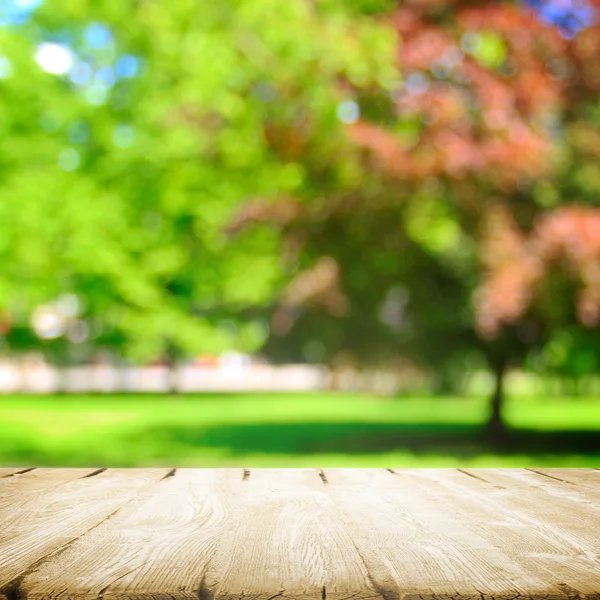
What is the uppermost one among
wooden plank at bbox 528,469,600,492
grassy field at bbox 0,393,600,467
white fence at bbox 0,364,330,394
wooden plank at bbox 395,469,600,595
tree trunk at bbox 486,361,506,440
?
wooden plank at bbox 395,469,600,595

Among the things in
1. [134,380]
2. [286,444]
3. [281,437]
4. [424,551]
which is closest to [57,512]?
[424,551]

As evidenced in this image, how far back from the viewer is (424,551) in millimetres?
1591

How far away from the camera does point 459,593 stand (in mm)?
1317

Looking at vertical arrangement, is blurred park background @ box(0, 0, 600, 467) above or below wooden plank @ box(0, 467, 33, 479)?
above

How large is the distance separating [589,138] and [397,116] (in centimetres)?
237

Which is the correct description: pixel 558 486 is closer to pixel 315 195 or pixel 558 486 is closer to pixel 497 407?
pixel 315 195

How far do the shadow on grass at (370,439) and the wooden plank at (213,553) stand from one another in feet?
32.9

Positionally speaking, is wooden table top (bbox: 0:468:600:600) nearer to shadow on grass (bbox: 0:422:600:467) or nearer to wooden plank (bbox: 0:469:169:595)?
wooden plank (bbox: 0:469:169:595)

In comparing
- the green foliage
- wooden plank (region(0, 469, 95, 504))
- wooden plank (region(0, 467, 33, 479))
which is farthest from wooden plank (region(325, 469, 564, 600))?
the green foliage

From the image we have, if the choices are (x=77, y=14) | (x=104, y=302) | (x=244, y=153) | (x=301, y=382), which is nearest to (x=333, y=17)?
(x=244, y=153)

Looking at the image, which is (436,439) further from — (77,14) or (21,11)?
(21,11)

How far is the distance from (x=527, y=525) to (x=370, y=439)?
13.0 m

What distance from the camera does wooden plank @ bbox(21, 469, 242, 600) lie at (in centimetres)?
133

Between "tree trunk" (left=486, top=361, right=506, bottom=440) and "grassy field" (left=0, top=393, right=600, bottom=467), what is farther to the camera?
"tree trunk" (left=486, top=361, right=506, bottom=440)
